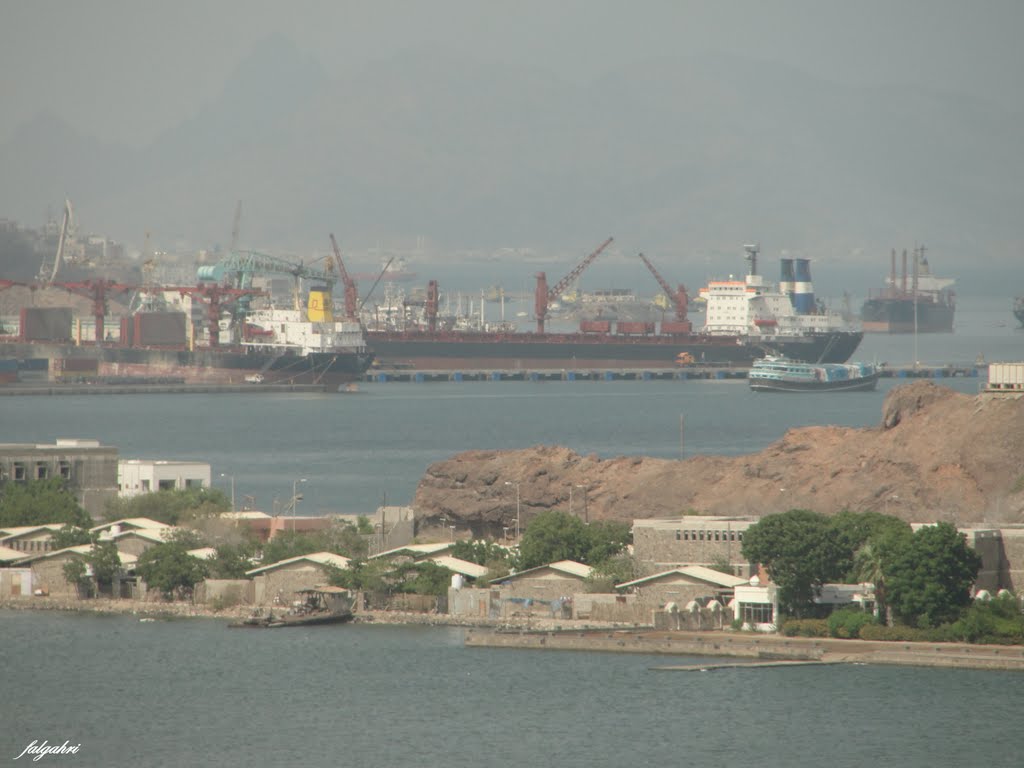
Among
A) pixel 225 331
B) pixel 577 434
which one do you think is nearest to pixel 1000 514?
pixel 577 434

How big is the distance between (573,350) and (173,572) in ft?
353

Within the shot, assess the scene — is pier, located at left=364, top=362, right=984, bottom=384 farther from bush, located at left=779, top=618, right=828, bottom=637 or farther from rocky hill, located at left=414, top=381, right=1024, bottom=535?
bush, located at left=779, top=618, right=828, bottom=637

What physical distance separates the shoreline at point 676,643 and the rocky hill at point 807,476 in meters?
8.86

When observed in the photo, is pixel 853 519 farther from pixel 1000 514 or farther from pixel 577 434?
pixel 577 434

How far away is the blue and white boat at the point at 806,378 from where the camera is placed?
4924 inches

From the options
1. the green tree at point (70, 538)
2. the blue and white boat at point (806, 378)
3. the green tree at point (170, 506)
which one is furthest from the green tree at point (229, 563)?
the blue and white boat at point (806, 378)

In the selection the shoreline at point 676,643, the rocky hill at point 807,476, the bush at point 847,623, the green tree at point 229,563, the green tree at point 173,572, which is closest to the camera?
the shoreline at point 676,643

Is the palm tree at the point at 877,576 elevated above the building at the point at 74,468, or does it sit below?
below

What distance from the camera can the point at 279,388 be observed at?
126 metres

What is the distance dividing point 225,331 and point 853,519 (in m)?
Answer: 110

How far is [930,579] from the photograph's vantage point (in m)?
36.0

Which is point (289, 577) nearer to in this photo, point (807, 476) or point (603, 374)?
point (807, 476)

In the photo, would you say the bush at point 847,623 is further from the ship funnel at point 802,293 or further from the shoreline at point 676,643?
the ship funnel at point 802,293

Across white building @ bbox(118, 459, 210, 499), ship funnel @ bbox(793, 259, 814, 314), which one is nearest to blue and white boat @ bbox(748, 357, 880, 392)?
ship funnel @ bbox(793, 259, 814, 314)
